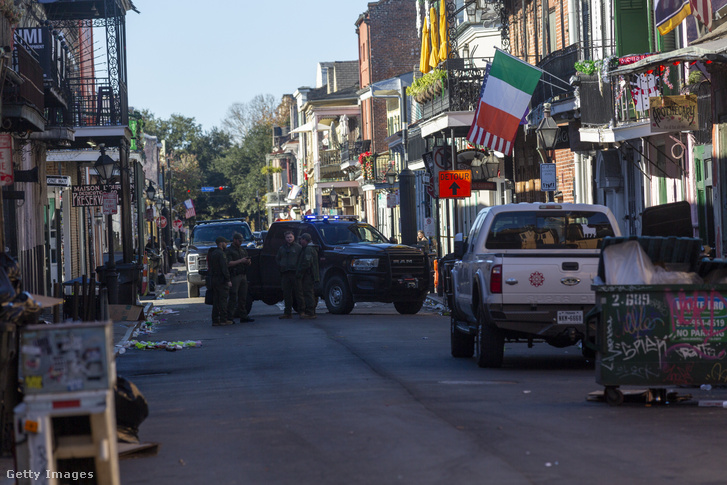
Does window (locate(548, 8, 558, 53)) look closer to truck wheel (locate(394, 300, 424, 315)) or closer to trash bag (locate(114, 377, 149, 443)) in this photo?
truck wheel (locate(394, 300, 424, 315))

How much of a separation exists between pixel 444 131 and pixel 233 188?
88403 mm

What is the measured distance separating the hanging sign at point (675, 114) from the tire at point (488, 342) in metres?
8.16

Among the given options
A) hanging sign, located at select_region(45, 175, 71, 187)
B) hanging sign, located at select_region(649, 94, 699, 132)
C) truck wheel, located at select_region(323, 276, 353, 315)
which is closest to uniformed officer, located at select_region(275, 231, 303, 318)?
truck wheel, located at select_region(323, 276, 353, 315)

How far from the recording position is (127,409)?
8.53 metres

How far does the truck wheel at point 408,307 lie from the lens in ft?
83.9

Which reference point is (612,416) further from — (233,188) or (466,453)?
(233,188)

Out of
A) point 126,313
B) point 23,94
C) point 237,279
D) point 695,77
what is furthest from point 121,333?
point 695,77

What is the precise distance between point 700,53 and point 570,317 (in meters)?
5.28

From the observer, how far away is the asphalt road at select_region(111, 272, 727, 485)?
7691 millimetres

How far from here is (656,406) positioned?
1051 centimetres

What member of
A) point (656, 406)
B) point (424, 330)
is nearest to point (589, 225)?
point (656, 406)

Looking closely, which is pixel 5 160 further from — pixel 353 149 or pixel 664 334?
pixel 353 149

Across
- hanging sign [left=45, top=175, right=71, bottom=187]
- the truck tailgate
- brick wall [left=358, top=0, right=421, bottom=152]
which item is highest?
brick wall [left=358, top=0, right=421, bottom=152]

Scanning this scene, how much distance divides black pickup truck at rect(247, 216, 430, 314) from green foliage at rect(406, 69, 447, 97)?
312 inches
